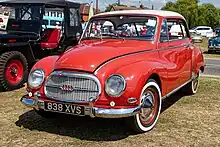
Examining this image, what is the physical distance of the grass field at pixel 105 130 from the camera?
4.34 meters

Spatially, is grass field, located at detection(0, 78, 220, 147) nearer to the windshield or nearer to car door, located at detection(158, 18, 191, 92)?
car door, located at detection(158, 18, 191, 92)

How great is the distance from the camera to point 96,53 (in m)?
4.67

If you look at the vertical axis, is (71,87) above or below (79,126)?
above

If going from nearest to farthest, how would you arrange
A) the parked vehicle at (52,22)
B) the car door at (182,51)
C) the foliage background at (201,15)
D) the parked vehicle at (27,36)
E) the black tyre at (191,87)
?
1. the car door at (182,51)
2. the black tyre at (191,87)
3. the parked vehicle at (27,36)
4. the parked vehicle at (52,22)
5. the foliage background at (201,15)

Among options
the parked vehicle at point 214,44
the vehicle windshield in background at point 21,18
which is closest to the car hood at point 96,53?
the vehicle windshield in background at point 21,18

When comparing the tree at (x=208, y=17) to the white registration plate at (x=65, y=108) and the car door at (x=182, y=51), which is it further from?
the white registration plate at (x=65, y=108)

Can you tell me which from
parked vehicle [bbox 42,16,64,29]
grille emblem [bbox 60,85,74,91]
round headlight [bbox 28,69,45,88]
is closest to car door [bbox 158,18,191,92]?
grille emblem [bbox 60,85,74,91]

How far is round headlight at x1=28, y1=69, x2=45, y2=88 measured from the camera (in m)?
4.68

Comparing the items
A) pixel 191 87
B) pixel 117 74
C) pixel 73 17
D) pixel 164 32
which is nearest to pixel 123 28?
pixel 164 32

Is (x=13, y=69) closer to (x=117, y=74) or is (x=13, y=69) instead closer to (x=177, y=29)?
(x=177, y=29)

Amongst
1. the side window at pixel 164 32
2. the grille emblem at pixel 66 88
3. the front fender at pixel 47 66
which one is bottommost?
the grille emblem at pixel 66 88

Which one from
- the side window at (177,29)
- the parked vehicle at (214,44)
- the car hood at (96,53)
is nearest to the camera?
the car hood at (96,53)

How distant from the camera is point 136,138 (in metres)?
4.47

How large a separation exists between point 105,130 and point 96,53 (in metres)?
1.09
